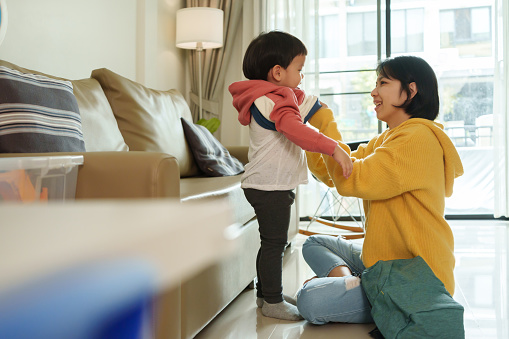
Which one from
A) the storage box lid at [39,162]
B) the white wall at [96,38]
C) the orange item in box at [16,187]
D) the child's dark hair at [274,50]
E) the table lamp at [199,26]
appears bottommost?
the orange item in box at [16,187]

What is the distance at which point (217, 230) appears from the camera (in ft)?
6.56

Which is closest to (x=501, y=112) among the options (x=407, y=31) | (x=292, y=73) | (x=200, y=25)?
(x=407, y=31)

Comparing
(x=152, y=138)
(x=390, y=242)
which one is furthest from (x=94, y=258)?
(x=152, y=138)

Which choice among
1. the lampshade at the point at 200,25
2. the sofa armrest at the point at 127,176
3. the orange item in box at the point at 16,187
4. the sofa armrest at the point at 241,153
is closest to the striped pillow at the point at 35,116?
the sofa armrest at the point at 127,176

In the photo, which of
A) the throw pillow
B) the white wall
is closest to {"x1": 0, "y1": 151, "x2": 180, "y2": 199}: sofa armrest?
the white wall

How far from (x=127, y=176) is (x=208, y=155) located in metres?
1.62

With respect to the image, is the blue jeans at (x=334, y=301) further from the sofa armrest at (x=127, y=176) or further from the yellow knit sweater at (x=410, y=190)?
the sofa armrest at (x=127, y=176)

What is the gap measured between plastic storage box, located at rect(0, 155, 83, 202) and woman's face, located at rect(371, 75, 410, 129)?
1056 mm

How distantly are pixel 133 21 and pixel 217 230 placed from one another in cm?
230

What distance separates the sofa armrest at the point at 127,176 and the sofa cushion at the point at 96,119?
0.71m

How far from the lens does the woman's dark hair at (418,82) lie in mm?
1866

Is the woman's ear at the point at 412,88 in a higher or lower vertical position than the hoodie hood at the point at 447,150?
higher

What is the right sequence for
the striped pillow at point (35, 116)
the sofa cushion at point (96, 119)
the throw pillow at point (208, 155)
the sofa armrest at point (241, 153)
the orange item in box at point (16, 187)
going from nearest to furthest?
1. the orange item in box at point (16, 187)
2. the striped pillow at point (35, 116)
3. the sofa cushion at point (96, 119)
4. the throw pillow at point (208, 155)
5. the sofa armrest at point (241, 153)

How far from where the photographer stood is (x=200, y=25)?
423 cm
